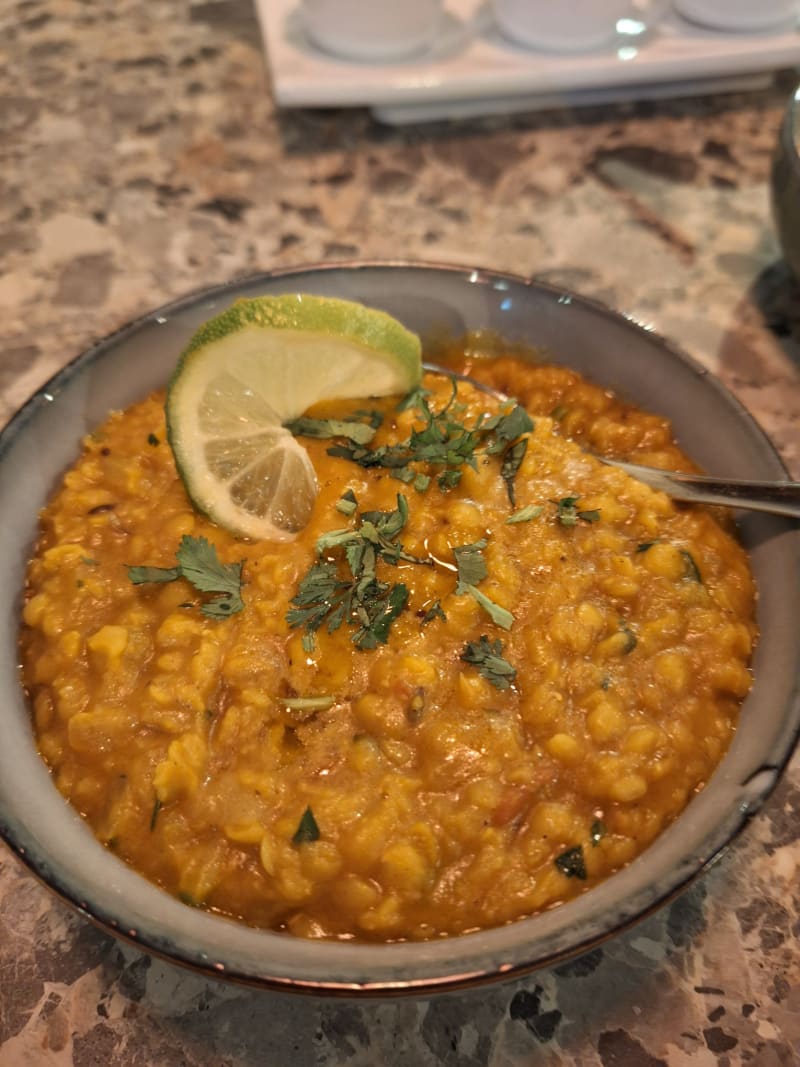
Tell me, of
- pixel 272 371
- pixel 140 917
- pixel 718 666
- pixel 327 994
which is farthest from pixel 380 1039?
pixel 272 371

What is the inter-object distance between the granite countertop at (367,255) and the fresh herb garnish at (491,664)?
590 mm

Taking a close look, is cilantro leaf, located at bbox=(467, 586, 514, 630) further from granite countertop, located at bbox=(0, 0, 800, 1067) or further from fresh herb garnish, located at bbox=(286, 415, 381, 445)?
granite countertop, located at bbox=(0, 0, 800, 1067)

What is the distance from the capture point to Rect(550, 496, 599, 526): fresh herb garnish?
1966 millimetres

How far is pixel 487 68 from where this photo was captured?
3.69 metres

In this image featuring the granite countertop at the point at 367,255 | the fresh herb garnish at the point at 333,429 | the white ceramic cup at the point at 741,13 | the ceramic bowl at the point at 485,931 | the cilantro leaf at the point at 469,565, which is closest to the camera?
the ceramic bowl at the point at 485,931

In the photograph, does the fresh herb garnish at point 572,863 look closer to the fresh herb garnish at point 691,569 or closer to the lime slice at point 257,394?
the fresh herb garnish at point 691,569

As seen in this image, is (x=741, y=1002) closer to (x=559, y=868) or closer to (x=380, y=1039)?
(x=559, y=868)

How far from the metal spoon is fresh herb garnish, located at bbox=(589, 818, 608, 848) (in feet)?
2.61

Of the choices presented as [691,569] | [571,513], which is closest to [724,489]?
[691,569]

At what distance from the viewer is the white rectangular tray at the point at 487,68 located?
363 centimetres

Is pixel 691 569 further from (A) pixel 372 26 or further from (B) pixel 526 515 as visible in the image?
(A) pixel 372 26

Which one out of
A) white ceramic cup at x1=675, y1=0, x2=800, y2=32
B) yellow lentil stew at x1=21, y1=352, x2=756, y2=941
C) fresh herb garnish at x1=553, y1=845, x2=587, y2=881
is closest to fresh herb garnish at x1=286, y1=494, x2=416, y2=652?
yellow lentil stew at x1=21, y1=352, x2=756, y2=941

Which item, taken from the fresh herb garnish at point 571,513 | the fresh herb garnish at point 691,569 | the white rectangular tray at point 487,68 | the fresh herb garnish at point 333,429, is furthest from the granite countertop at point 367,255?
the fresh herb garnish at point 333,429

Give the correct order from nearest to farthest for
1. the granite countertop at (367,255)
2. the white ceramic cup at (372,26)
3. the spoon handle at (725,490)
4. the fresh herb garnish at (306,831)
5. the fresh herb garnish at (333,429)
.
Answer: the fresh herb garnish at (306,831)
the granite countertop at (367,255)
the spoon handle at (725,490)
the fresh herb garnish at (333,429)
the white ceramic cup at (372,26)
